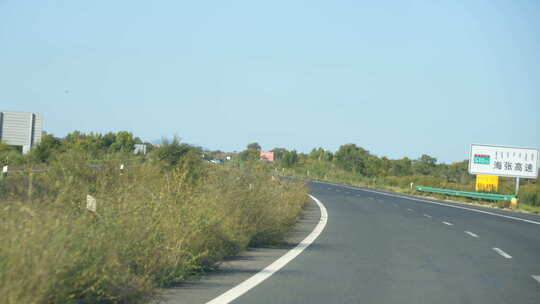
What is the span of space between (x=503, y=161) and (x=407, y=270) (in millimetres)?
54737

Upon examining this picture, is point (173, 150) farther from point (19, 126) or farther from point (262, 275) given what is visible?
point (262, 275)

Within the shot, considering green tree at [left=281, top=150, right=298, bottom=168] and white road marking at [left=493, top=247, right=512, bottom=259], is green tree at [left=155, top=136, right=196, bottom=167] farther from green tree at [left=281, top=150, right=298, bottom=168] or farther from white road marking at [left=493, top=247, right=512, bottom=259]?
green tree at [left=281, top=150, right=298, bottom=168]

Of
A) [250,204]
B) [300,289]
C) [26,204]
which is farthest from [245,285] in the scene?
[250,204]

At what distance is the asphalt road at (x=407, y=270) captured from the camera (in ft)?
30.7

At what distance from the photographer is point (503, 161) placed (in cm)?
6356

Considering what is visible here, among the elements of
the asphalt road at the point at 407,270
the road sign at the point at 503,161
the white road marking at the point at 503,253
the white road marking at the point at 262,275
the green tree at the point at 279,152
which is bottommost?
the white road marking at the point at 262,275

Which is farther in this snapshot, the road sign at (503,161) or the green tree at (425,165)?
the green tree at (425,165)

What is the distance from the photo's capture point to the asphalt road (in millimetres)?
9367

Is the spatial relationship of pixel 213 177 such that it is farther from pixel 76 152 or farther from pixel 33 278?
pixel 33 278

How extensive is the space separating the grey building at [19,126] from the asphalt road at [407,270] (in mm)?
22494

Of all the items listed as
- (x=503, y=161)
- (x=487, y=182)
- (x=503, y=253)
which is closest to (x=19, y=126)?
(x=503, y=253)

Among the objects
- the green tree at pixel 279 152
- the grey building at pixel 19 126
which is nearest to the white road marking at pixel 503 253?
the grey building at pixel 19 126

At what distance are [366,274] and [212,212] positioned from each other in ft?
9.24

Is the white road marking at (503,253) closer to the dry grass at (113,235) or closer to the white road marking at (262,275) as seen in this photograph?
the white road marking at (262,275)
